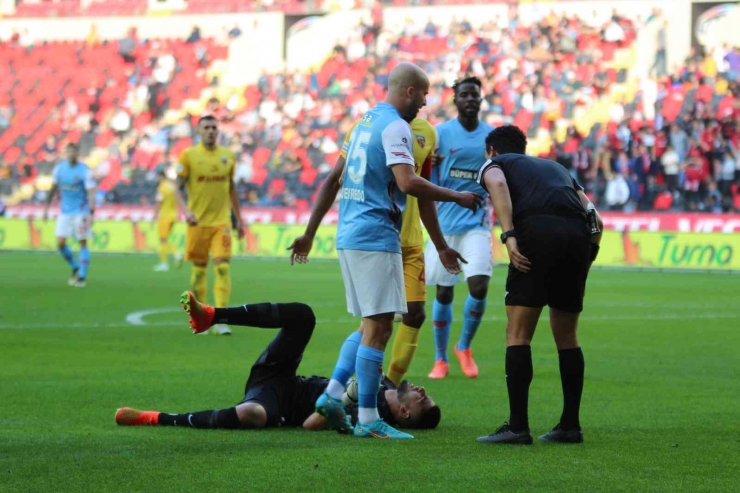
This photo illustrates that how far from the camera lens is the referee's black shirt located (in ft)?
21.6

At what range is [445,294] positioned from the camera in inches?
419

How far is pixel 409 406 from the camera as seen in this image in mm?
7066

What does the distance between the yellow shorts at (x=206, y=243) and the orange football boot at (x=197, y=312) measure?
708 centimetres

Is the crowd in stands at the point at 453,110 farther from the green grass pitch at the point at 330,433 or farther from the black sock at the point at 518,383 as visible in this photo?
the black sock at the point at 518,383

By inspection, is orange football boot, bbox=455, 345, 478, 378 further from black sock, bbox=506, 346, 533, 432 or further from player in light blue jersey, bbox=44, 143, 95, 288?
player in light blue jersey, bbox=44, 143, 95, 288

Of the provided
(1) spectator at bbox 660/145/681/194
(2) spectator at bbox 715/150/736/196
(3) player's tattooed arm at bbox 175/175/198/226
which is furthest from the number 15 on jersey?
(1) spectator at bbox 660/145/681/194

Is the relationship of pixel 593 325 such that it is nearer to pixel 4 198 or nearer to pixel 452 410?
pixel 452 410

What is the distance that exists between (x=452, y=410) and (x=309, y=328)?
1603mm

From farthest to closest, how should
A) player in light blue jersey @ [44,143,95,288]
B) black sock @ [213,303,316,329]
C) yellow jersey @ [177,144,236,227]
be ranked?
player in light blue jersey @ [44,143,95,288] → yellow jersey @ [177,144,236,227] → black sock @ [213,303,316,329]

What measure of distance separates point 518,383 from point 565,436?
420mm

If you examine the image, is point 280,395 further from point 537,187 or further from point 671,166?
point 671,166

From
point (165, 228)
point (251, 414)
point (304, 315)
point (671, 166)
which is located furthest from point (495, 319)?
point (671, 166)

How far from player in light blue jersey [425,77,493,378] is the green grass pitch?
16.4 inches

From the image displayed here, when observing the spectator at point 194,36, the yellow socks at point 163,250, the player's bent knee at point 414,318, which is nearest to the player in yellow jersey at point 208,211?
the player's bent knee at point 414,318
